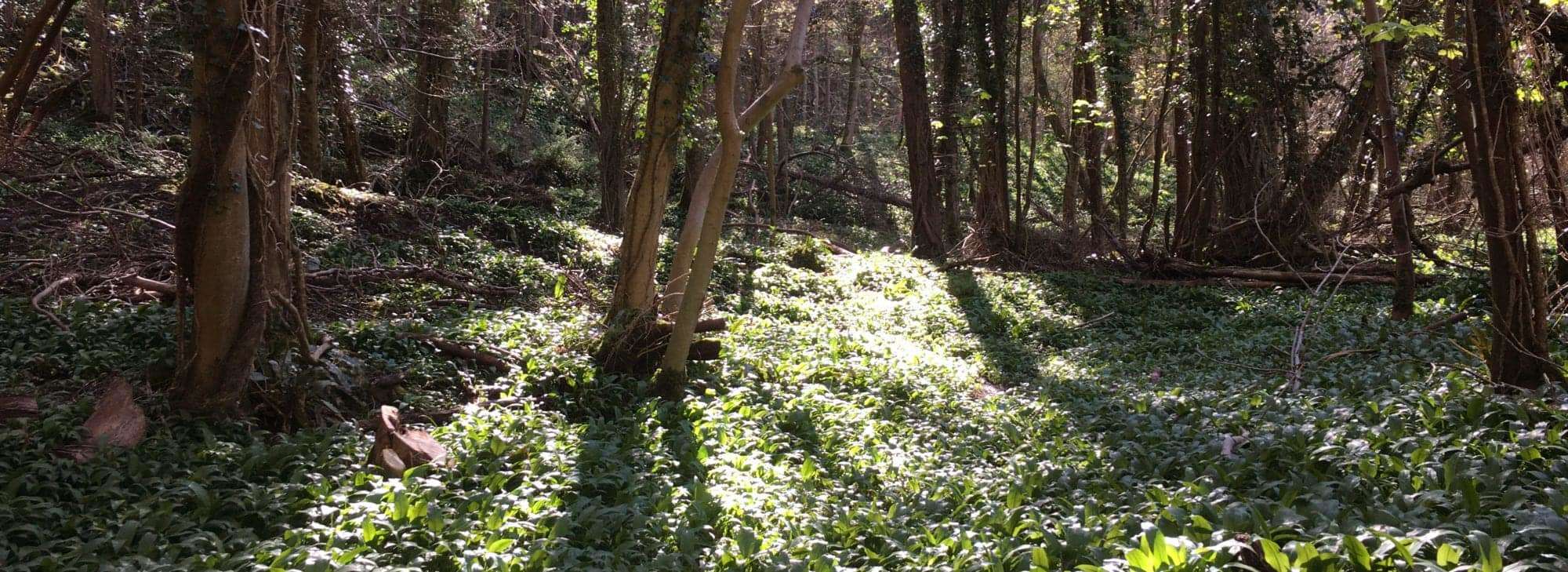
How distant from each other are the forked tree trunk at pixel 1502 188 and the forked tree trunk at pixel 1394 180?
2598mm

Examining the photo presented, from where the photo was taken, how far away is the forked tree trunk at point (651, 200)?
772cm

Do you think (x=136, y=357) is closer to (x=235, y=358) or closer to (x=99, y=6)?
(x=235, y=358)

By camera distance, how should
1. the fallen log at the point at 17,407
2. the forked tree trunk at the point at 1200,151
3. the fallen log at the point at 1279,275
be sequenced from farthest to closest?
the forked tree trunk at the point at 1200,151 → the fallen log at the point at 1279,275 → the fallen log at the point at 17,407

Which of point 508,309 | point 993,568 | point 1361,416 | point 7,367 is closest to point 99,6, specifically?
point 508,309

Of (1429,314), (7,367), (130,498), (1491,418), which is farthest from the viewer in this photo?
(1429,314)

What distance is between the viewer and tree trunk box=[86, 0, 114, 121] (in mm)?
13562

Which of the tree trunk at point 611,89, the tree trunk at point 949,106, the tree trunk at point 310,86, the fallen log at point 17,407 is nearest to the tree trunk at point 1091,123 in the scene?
the tree trunk at point 949,106

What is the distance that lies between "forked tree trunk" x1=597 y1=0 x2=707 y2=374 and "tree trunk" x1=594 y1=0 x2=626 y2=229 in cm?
630

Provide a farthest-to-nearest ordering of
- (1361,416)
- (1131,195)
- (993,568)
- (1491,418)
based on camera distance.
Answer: (1131,195) < (1361,416) < (1491,418) < (993,568)

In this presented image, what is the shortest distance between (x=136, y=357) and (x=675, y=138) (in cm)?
423

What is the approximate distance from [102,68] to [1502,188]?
17.3m

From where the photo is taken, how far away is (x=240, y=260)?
5.53 meters

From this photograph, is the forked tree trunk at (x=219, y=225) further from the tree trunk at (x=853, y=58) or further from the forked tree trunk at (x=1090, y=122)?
the tree trunk at (x=853, y=58)

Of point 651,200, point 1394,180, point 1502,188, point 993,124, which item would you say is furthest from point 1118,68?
point 1502,188
